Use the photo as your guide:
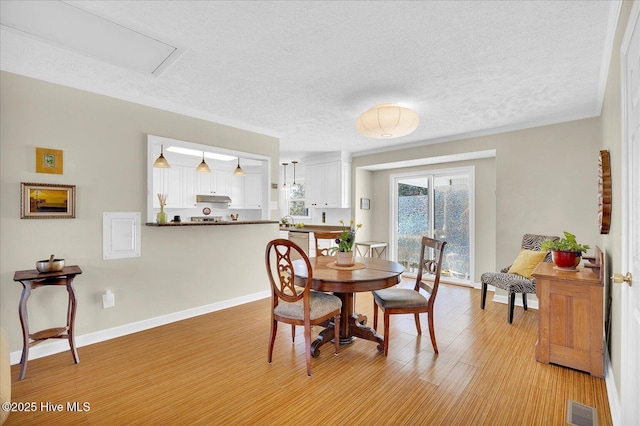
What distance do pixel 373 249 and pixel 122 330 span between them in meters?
4.19

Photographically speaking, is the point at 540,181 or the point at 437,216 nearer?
the point at 540,181

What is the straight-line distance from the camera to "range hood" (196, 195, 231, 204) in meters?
6.01

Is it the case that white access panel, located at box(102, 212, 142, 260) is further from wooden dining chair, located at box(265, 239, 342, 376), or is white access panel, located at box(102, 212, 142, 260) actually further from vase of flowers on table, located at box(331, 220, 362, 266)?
vase of flowers on table, located at box(331, 220, 362, 266)

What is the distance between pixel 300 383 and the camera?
2.20 m

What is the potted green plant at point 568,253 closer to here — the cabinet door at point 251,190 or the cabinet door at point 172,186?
the cabinet door at point 251,190

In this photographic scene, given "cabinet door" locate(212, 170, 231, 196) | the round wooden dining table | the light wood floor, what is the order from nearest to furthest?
the light wood floor
the round wooden dining table
"cabinet door" locate(212, 170, 231, 196)

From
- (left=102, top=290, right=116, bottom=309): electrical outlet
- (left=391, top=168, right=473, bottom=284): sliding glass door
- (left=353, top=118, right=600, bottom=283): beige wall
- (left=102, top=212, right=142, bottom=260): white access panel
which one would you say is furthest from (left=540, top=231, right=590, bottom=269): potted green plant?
(left=102, top=290, right=116, bottom=309): electrical outlet

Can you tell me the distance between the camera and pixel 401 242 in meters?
5.98

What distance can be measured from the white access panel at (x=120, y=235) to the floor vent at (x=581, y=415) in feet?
12.4

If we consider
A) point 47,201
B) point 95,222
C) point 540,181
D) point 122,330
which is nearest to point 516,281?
point 540,181

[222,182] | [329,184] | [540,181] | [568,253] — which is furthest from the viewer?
[222,182]

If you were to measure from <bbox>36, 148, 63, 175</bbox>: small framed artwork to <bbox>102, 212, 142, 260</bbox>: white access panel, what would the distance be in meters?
0.54

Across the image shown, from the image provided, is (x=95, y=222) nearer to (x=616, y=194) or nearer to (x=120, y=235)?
(x=120, y=235)

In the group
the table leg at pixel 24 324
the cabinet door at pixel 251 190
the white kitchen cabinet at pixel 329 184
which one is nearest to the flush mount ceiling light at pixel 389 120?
the white kitchen cabinet at pixel 329 184
